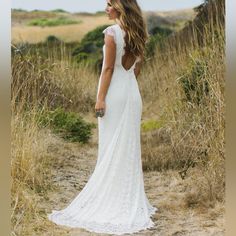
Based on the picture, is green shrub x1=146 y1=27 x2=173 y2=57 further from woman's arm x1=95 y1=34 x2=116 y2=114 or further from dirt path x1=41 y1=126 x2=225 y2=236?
dirt path x1=41 y1=126 x2=225 y2=236

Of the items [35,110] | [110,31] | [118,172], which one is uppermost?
[110,31]

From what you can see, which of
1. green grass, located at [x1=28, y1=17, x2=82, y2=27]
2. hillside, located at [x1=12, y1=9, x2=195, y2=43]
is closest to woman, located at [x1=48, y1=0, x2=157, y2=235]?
hillside, located at [x1=12, y1=9, x2=195, y2=43]

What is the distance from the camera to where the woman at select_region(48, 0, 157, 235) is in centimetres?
491

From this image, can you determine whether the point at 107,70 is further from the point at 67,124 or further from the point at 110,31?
the point at 67,124

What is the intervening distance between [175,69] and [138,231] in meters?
1.03

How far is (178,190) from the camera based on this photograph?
16.8 ft

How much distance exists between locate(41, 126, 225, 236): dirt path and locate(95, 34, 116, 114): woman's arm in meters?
0.31

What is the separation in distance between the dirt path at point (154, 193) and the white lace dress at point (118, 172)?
0.10m

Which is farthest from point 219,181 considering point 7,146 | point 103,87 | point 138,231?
point 7,146

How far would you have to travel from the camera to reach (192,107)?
517 cm

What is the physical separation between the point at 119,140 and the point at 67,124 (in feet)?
1.31

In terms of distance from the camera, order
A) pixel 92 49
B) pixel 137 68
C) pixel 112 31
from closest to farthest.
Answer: pixel 112 31 → pixel 137 68 → pixel 92 49

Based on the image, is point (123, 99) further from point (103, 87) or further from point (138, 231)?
point (138, 231)

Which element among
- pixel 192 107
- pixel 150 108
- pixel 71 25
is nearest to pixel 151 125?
pixel 150 108
